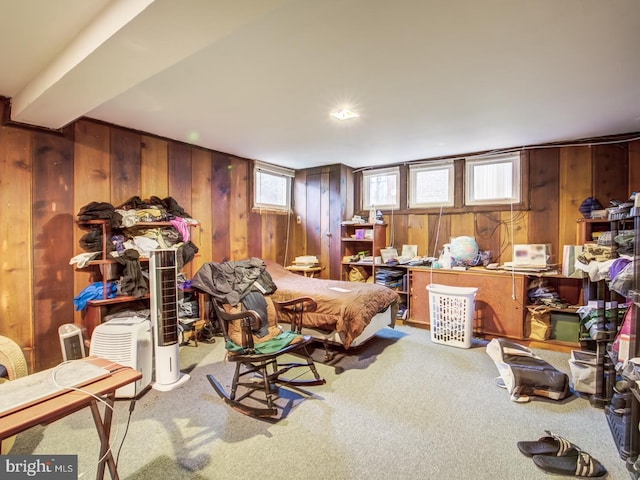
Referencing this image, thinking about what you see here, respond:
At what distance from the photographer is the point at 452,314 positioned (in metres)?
3.51

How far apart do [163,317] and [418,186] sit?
12.2 feet

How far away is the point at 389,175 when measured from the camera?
16.0 feet

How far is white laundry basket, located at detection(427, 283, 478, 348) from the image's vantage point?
11.2ft

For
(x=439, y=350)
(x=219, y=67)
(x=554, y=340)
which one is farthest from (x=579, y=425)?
(x=219, y=67)

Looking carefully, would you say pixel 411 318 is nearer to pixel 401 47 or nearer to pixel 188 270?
pixel 188 270

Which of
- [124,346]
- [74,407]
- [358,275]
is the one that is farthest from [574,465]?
[358,275]

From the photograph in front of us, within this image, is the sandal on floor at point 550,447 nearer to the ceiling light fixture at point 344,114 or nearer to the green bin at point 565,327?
the green bin at point 565,327

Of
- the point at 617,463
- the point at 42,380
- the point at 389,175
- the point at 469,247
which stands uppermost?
the point at 389,175

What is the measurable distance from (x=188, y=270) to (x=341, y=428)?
2594mm

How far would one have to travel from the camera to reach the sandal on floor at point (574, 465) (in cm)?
161

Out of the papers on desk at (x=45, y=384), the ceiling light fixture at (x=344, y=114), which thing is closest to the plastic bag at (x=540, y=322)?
the ceiling light fixture at (x=344, y=114)

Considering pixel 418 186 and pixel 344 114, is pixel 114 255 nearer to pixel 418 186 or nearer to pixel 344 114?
pixel 344 114

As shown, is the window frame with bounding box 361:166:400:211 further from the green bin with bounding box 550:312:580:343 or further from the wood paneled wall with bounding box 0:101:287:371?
the wood paneled wall with bounding box 0:101:287:371

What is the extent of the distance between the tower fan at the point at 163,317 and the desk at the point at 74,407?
3.31 ft
